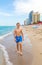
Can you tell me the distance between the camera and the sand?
170cm

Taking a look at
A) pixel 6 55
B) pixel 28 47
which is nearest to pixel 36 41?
pixel 28 47

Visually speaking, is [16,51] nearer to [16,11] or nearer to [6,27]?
[6,27]

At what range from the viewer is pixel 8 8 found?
5.93ft

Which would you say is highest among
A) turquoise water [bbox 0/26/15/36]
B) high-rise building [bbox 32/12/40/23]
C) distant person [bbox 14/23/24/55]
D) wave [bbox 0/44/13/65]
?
high-rise building [bbox 32/12/40/23]

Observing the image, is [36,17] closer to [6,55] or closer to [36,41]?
[36,41]

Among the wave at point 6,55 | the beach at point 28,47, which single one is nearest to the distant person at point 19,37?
the beach at point 28,47

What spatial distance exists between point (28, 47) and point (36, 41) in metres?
0.14

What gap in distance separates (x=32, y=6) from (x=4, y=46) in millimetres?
632

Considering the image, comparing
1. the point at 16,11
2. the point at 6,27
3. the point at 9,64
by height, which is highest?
the point at 16,11

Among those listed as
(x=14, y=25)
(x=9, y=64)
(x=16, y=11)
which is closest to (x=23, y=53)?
(x=9, y=64)

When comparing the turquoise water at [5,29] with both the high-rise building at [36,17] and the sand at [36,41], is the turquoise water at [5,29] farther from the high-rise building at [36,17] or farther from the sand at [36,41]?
the high-rise building at [36,17]

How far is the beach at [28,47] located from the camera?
5.52 ft

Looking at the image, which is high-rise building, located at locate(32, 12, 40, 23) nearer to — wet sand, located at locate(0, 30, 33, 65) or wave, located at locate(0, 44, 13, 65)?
wet sand, located at locate(0, 30, 33, 65)

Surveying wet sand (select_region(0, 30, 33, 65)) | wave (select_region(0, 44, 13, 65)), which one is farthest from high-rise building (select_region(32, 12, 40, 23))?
wave (select_region(0, 44, 13, 65))
